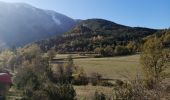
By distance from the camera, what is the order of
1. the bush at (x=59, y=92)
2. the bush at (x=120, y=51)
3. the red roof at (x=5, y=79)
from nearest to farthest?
1. the red roof at (x=5, y=79)
2. the bush at (x=59, y=92)
3. the bush at (x=120, y=51)

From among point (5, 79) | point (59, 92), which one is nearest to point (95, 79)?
point (59, 92)

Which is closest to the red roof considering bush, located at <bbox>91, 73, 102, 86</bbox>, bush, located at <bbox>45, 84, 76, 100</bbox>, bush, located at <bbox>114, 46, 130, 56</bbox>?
bush, located at <bbox>45, 84, 76, 100</bbox>

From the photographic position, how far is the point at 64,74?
7975cm

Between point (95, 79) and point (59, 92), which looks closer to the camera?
point (59, 92)

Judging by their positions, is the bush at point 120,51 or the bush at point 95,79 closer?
the bush at point 95,79

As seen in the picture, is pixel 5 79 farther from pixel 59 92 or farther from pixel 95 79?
pixel 95 79

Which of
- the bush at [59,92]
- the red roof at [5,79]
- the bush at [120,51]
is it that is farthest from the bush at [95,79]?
the red roof at [5,79]

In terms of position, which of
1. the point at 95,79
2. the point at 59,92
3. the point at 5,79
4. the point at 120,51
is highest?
the point at 5,79

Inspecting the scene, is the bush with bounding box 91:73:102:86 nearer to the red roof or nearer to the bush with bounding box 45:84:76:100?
the bush with bounding box 45:84:76:100

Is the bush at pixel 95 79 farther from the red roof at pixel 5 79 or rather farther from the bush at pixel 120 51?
the red roof at pixel 5 79

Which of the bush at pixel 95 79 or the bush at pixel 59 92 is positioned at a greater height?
the bush at pixel 59 92

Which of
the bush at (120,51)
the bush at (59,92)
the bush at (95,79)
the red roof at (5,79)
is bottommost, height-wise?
the bush at (95,79)

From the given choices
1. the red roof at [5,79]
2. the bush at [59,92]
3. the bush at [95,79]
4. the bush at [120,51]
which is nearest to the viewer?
the red roof at [5,79]

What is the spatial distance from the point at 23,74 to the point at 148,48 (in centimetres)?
2916
